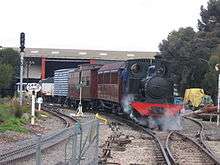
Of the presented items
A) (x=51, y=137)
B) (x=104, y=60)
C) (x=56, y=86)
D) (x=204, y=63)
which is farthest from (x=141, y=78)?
(x=104, y=60)

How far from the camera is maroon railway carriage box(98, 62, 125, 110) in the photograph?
29656 millimetres

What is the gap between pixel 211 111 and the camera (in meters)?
34.1

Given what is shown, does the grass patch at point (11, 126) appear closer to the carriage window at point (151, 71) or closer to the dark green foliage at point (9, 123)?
the dark green foliage at point (9, 123)

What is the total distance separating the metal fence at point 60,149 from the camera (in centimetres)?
707

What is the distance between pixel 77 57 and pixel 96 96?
6969 centimetres

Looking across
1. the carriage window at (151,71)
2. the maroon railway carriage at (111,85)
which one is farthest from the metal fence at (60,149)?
the maroon railway carriage at (111,85)

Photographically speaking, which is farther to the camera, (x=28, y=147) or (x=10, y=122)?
(x=10, y=122)

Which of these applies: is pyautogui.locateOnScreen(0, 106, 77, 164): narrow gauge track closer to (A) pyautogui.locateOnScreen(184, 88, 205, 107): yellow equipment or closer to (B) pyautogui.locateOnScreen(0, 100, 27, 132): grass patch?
(B) pyautogui.locateOnScreen(0, 100, 27, 132): grass patch

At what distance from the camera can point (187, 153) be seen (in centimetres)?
1736

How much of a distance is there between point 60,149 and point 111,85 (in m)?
22.9

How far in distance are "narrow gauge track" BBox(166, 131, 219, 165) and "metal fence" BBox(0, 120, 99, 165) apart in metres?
3.69

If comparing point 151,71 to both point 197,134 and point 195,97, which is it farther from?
point 195,97

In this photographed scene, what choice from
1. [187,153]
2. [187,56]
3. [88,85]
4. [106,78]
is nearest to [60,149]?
[187,153]

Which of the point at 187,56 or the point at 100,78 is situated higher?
the point at 187,56
